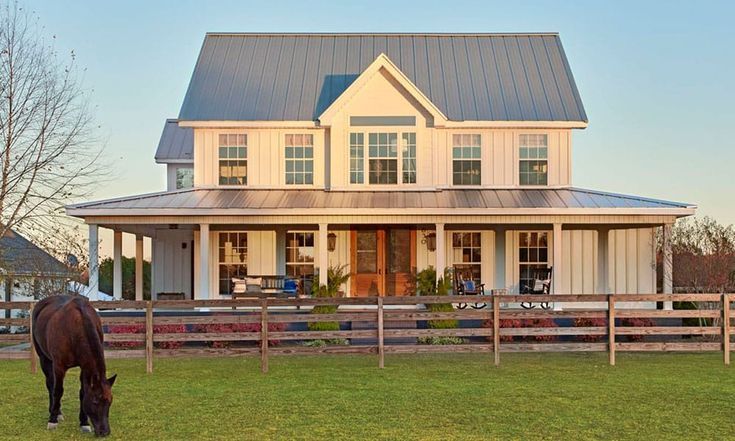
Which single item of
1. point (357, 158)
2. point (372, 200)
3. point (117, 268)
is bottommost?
point (117, 268)

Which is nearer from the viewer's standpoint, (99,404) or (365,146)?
(99,404)

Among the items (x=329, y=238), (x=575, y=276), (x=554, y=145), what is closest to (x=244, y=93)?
(x=329, y=238)

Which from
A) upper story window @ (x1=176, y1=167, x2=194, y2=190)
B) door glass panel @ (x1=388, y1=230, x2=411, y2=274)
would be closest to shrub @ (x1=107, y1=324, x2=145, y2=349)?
door glass panel @ (x1=388, y1=230, x2=411, y2=274)

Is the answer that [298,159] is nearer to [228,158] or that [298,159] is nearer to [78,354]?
[228,158]

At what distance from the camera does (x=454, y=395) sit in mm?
10156

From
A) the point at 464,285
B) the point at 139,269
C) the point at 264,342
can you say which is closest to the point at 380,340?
the point at 264,342

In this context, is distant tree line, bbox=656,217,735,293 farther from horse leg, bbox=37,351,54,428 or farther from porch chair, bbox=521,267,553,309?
horse leg, bbox=37,351,54,428

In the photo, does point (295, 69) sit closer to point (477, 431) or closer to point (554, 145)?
point (554, 145)

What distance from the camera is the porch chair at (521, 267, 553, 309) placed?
2045cm

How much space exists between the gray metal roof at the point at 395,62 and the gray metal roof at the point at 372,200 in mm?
2222

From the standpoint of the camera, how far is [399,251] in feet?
72.2

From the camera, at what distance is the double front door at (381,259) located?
2191 cm

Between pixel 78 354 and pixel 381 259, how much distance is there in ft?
46.8

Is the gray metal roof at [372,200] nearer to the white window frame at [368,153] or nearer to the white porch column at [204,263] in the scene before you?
the white window frame at [368,153]
